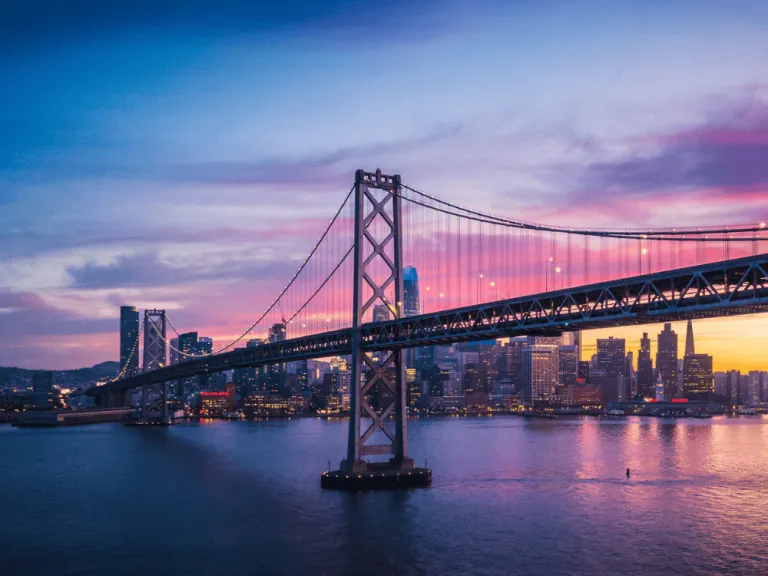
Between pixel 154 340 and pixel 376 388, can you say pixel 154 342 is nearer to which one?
pixel 154 340

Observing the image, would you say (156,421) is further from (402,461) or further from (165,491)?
(402,461)

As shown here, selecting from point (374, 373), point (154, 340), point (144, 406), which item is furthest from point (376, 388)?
point (154, 340)

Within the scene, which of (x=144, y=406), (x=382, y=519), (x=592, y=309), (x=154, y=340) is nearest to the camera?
(x=592, y=309)

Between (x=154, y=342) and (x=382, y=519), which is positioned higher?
(x=154, y=342)

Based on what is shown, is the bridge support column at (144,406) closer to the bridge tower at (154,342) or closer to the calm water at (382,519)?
the bridge tower at (154,342)

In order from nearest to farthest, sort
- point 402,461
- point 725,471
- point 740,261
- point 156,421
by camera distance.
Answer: point 740,261, point 402,461, point 725,471, point 156,421

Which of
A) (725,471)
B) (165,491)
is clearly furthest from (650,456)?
(165,491)

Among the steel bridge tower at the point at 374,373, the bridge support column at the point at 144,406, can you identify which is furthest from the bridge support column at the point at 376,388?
the bridge support column at the point at 144,406
